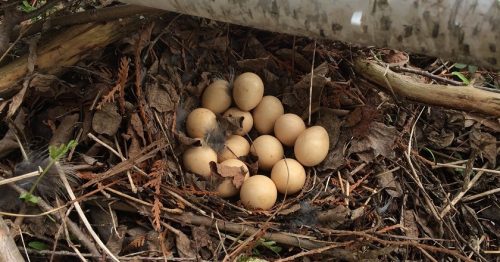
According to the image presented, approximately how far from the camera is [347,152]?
2.26 meters

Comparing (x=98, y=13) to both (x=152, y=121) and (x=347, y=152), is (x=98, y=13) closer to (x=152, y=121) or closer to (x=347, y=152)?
(x=152, y=121)

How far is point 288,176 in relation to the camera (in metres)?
2.12

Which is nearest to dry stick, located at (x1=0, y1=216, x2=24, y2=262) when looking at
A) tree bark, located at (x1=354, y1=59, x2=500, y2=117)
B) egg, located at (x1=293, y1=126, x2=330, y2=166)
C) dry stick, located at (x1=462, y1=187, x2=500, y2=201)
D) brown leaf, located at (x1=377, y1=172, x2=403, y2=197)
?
egg, located at (x1=293, y1=126, x2=330, y2=166)

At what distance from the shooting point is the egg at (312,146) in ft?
7.07

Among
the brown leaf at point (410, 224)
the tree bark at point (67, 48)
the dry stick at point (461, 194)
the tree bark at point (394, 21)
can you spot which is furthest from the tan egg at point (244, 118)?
the tree bark at point (394, 21)

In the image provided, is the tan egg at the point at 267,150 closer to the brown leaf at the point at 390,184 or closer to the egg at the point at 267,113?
the egg at the point at 267,113

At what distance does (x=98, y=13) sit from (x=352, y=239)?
119 centimetres

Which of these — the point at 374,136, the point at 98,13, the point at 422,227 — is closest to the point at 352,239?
the point at 422,227

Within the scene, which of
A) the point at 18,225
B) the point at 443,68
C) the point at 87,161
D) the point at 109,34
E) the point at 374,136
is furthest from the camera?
the point at 443,68

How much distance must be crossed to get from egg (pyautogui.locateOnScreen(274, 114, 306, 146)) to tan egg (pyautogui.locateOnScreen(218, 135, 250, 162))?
0.47 feet

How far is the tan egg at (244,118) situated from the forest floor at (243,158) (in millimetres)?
47

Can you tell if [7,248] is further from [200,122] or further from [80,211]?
[200,122]

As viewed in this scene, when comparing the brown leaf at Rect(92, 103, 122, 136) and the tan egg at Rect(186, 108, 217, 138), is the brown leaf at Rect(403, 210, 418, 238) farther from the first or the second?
the brown leaf at Rect(92, 103, 122, 136)

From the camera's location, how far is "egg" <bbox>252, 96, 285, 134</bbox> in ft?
Answer: 7.58
